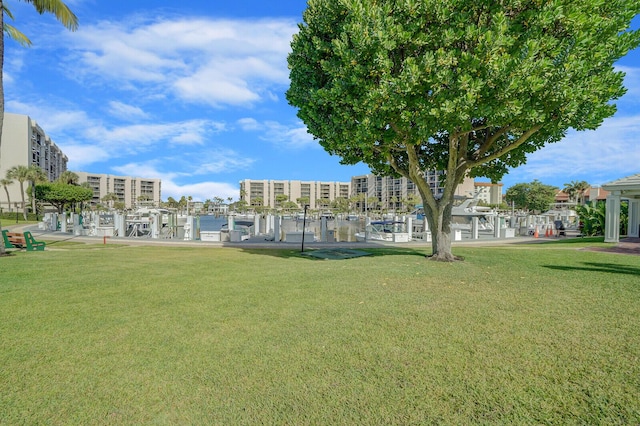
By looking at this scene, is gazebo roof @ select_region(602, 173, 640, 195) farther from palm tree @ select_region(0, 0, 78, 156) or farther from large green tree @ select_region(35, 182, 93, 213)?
large green tree @ select_region(35, 182, 93, 213)

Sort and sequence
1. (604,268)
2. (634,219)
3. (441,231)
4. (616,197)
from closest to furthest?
(604,268) → (441,231) → (616,197) → (634,219)

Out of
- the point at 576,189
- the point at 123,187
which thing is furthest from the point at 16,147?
the point at 576,189

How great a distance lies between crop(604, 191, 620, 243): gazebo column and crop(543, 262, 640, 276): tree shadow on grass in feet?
37.0

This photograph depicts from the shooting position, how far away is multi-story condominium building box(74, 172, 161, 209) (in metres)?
159

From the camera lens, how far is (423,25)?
10289 mm

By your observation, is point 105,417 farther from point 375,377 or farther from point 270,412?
point 375,377

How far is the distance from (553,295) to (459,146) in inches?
324

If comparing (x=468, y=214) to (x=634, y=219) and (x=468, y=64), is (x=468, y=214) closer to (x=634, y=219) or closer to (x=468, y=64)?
(x=634, y=219)

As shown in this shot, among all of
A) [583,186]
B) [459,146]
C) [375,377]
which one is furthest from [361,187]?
[375,377]

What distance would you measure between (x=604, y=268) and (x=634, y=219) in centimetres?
1922

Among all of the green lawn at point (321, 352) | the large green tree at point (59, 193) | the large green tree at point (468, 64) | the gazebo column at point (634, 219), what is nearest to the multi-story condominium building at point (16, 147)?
the large green tree at point (59, 193)

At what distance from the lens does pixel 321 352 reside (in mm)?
4715

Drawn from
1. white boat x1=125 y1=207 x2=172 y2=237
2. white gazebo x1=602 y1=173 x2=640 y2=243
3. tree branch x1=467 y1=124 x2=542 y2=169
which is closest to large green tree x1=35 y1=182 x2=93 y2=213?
white boat x1=125 y1=207 x2=172 y2=237

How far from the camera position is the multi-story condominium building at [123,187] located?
158875 millimetres
